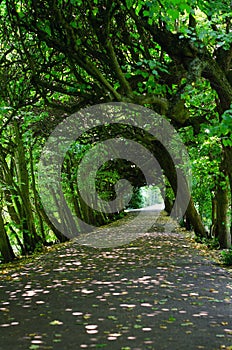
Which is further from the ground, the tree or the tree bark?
the tree

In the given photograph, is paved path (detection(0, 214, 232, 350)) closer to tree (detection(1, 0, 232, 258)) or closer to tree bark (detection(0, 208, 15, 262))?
tree bark (detection(0, 208, 15, 262))

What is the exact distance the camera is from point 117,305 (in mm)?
7980

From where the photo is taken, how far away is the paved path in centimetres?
592

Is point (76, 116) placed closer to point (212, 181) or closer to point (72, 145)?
point (72, 145)

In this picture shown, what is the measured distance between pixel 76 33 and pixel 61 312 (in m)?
6.56

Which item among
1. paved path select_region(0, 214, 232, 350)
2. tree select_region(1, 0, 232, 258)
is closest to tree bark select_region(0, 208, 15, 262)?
paved path select_region(0, 214, 232, 350)

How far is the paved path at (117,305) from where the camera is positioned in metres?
5.92

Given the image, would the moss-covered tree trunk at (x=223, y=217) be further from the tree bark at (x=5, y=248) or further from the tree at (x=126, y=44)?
the tree bark at (x=5, y=248)

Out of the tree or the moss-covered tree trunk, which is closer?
the tree

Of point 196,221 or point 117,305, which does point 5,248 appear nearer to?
point 117,305

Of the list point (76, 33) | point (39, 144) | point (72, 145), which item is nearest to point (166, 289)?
point (76, 33)

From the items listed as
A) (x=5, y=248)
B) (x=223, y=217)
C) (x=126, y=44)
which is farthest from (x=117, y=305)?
(x=223, y=217)

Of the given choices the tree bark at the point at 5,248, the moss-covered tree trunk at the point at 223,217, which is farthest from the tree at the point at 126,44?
the moss-covered tree trunk at the point at 223,217

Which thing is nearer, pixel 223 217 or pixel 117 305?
pixel 117 305
